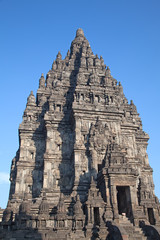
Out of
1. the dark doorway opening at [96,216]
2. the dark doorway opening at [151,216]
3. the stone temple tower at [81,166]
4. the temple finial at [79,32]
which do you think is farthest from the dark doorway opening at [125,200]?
the temple finial at [79,32]

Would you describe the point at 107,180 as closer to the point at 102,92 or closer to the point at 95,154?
the point at 95,154

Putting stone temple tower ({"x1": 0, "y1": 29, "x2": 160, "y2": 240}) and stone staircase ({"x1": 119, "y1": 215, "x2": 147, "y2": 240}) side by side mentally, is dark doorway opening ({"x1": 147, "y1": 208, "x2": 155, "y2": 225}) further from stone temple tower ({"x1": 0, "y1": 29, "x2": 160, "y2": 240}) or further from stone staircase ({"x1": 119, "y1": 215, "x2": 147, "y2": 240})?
stone staircase ({"x1": 119, "y1": 215, "x2": 147, "y2": 240})

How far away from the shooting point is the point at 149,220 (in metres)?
21.4

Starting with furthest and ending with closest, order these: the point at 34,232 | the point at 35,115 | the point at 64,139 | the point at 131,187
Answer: the point at 35,115 < the point at 64,139 < the point at 131,187 < the point at 34,232

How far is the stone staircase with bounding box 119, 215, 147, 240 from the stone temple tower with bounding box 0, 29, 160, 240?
0.05m

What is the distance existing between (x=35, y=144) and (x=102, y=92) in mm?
11850

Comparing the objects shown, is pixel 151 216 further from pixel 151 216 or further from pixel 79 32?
pixel 79 32

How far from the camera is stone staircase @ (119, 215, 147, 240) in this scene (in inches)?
664

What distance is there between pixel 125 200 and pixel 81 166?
6.18 metres

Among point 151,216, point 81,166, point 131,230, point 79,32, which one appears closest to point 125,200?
point 151,216

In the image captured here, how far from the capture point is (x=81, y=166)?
84.9ft

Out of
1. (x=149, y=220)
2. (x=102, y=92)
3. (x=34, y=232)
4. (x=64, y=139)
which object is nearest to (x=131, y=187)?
(x=149, y=220)

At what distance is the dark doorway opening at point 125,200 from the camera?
20.6 meters

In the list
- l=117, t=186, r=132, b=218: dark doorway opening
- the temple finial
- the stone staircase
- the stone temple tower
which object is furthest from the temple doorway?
the temple finial
